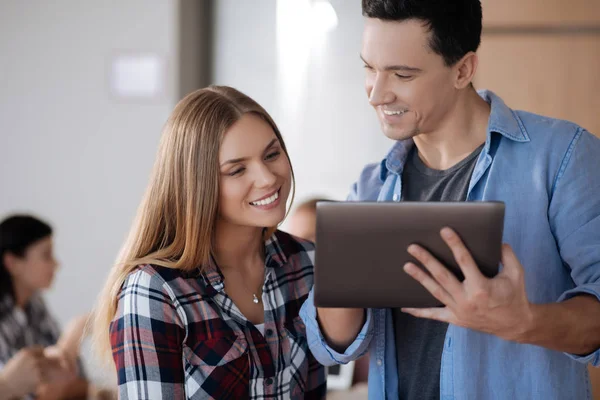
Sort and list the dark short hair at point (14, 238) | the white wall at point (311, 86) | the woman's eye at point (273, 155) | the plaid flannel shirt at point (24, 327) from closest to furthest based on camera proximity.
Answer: the woman's eye at point (273, 155)
the plaid flannel shirt at point (24, 327)
the dark short hair at point (14, 238)
the white wall at point (311, 86)

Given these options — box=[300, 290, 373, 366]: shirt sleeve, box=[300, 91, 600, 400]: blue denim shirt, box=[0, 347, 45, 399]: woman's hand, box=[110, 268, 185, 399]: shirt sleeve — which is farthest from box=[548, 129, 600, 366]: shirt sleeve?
box=[0, 347, 45, 399]: woman's hand

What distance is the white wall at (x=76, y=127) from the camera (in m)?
3.58

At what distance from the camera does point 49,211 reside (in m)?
3.77

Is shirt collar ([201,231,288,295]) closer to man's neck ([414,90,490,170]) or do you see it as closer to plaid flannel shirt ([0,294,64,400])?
man's neck ([414,90,490,170])

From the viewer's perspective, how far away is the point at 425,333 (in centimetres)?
146

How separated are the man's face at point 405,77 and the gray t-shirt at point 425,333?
121 mm

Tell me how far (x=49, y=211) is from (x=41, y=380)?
1287 mm

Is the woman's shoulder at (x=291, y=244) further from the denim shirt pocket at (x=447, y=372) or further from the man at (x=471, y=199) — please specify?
the denim shirt pocket at (x=447, y=372)

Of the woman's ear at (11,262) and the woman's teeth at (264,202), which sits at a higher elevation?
the woman's teeth at (264,202)

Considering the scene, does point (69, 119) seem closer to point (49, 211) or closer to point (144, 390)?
point (49, 211)

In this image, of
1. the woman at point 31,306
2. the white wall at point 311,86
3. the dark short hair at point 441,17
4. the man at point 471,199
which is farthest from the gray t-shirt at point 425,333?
the white wall at point 311,86

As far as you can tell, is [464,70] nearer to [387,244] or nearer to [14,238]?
[387,244]

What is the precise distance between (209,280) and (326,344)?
286 mm

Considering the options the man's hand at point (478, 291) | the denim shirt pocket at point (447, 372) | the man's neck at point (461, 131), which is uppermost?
the man's neck at point (461, 131)
